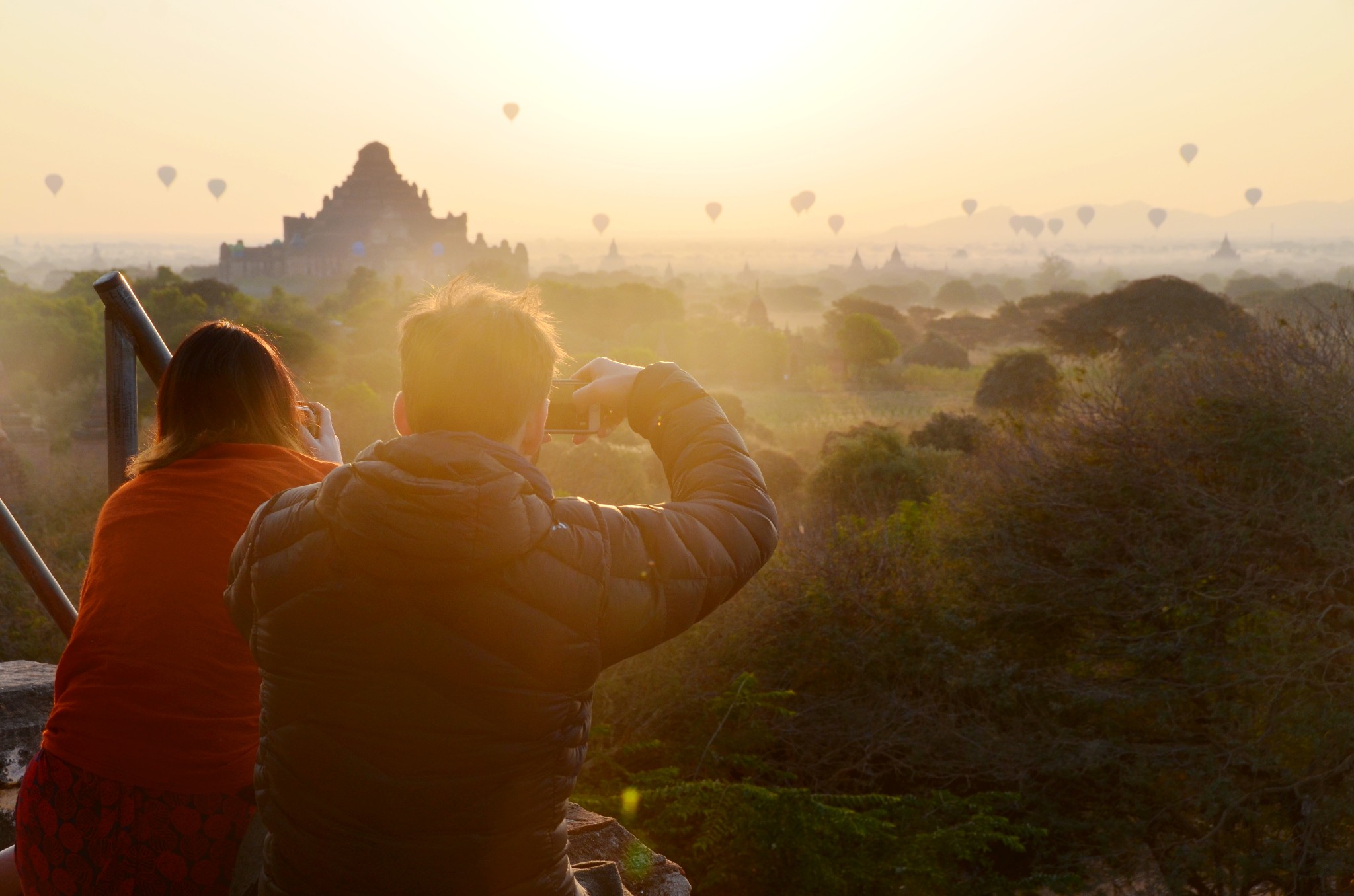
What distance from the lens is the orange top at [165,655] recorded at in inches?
61.0

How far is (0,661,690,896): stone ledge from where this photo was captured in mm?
2131

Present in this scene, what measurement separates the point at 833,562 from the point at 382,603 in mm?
8268

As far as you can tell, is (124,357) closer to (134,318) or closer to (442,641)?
(134,318)

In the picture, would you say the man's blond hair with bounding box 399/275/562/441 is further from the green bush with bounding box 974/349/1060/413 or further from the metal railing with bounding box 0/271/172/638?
the green bush with bounding box 974/349/1060/413

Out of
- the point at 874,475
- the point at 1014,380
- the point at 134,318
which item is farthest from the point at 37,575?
the point at 1014,380

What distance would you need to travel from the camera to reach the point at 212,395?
65.6 inches

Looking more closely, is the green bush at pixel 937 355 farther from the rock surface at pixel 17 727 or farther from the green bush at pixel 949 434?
the rock surface at pixel 17 727

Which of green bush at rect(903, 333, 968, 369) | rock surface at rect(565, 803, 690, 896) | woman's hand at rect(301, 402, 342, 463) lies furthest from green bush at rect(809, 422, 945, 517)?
green bush at rect(903, 333, 968, 369)

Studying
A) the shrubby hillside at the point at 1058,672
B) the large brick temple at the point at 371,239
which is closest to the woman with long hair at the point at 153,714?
the shrubby hillside at the point at 1058,672

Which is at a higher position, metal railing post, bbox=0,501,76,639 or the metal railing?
the metal railing

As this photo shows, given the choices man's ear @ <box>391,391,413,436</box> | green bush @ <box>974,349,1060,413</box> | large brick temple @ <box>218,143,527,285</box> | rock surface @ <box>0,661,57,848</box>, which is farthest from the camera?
large brick temple @ <box>218,143,527,285</box>

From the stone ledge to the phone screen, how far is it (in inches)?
43.2

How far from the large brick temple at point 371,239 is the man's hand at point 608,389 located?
237 ft

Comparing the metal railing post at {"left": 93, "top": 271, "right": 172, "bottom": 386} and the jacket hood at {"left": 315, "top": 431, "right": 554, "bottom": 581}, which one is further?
the metal railing post at {"left": 93, "top": 271, "right": 172, "bottom": 386}
